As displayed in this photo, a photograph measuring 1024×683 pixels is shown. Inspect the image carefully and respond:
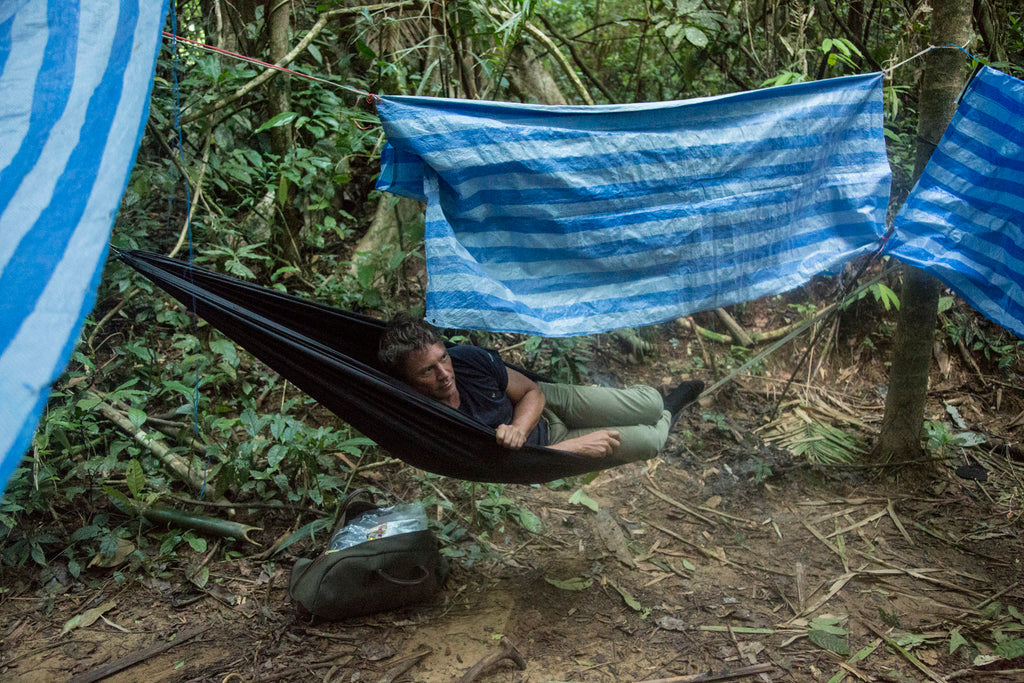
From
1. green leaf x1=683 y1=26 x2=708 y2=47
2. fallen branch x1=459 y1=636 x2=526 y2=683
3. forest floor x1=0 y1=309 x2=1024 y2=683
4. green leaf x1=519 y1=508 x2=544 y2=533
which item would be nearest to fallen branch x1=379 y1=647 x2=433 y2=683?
forest floor x1=0 y1=309 x2=1024 y2=683

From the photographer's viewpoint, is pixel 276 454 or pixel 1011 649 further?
pixel 276 454

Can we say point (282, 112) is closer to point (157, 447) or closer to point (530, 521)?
point (157, 447)

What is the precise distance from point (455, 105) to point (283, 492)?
1.66 m

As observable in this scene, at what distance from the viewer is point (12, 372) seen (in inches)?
35.8

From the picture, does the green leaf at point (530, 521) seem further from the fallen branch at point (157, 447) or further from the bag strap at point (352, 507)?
the fallen branch at point (157, 447)

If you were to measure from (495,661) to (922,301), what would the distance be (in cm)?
202

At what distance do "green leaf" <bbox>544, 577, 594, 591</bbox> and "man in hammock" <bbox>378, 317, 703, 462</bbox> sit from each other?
540 millimetres

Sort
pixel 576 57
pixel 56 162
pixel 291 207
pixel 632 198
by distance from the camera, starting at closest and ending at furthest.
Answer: pixel 56 162, pixel 632 198, pixel 291 207, pixel 576 57

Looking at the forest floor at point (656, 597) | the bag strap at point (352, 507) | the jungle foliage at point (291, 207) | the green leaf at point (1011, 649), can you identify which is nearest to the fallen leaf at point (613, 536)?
the forest floor at point (656, 597)

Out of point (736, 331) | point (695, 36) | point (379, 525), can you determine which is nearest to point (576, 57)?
point (695, 36)

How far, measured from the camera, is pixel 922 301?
2.63 meters

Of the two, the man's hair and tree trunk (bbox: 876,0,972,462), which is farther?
tree trunk (bbox: 876,0,972,462)

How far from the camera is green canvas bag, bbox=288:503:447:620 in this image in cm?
216

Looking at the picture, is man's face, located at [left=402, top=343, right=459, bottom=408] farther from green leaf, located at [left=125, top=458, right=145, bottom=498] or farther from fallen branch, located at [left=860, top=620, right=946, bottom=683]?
fallen branch, located at [left=860, top=620, right=946, bottom=683]
